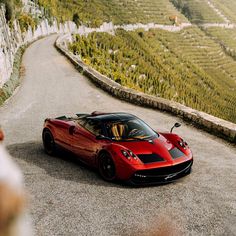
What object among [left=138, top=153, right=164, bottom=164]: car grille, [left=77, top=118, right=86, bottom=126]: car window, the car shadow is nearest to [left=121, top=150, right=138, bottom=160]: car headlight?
[left=138, top=153, right=164, bottom=164]: car grille

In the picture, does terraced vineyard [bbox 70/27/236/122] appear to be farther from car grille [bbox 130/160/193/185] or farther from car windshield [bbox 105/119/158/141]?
car grille [bbox 130/160/193/185]

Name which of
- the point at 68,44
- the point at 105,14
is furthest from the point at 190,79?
the point at 68,44

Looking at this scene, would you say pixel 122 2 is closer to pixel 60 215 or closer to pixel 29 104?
pixel 29 104

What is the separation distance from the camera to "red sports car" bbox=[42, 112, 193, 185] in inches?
291

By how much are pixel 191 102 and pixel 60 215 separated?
64827mm

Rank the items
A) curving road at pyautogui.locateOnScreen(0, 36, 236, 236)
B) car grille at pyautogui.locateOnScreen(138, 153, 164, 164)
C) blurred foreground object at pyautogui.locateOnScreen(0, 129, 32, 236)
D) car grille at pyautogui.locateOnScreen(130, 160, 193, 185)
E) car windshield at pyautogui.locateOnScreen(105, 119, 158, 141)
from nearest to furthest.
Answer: blurred foreground object at pyautogui.locateOnScreen(0, 129, 32, 236) < curving road at pyautogui.locateOnScreen(0, 36, 236, 236) < car grille at pyautogui.locateOnScreen(130, 160, 193, 185) < car grille at pyautogui.locateOnScreen(138, 153, 164, 164) < car windshield at pyautogui.locateOnScreen(105, 119, 158, 141)

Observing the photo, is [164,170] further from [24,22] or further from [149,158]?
[24,22]

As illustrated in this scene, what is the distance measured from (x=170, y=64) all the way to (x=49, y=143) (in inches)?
3390

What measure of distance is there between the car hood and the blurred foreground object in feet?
22.4

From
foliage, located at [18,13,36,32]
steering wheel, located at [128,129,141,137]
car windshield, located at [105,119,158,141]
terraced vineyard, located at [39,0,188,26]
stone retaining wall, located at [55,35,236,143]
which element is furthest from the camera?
terraced vineyard, located at [39,0,188,26]

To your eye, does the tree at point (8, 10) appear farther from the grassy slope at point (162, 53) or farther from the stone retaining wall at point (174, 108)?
the stone retaining wall at point (174, 108)

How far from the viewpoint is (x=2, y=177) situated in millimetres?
650

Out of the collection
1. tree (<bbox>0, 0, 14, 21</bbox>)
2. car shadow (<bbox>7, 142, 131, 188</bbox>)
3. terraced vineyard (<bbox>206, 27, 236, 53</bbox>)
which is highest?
tree (<bbox>0, 0, 14, 21</bbox>)

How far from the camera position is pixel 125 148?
7.60m
